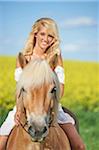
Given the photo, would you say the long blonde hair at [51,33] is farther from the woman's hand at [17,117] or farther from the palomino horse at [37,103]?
the woman's hand at [17,117]

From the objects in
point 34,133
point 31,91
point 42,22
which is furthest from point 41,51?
point 34,133

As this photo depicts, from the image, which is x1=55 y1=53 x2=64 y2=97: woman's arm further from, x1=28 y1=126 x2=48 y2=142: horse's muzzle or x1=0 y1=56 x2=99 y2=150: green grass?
x1=28 y1=126 x2=48 y2=142: horse's muzzle

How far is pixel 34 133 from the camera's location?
1934 mm

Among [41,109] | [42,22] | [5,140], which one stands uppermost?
[42,22]

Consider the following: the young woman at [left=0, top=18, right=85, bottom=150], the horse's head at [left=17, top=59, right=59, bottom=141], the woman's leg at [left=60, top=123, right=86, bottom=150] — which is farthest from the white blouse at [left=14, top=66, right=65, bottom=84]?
the woman's leg at [left=60, top=123, right=86, bottom=150]

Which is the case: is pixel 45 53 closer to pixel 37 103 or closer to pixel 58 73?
pixel 58 73

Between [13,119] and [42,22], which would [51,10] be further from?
[13,119]

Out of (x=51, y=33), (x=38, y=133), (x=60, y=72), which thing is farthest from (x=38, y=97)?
(x=51, y=33)

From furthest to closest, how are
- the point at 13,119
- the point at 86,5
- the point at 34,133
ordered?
the point at 86,5, the point at 13,119, the point at 34,133

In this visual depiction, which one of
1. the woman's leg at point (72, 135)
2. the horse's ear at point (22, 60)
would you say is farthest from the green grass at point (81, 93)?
the horse's ear at point (22, 60)

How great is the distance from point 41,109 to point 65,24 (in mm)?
581

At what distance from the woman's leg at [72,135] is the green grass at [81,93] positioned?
71 millimetres

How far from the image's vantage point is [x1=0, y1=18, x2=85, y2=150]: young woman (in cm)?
214

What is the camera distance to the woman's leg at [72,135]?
7.25 feet
